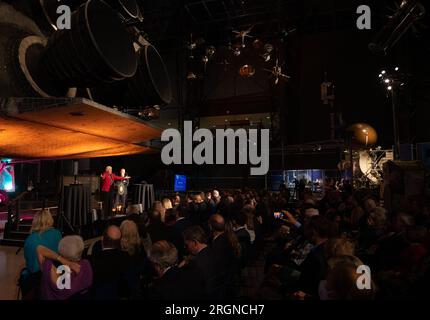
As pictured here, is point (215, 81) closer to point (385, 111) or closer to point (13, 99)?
point (385, 111)

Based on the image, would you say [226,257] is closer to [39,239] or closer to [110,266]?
[110,266]

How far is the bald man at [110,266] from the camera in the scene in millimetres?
2488

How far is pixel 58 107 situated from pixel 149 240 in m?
2.40

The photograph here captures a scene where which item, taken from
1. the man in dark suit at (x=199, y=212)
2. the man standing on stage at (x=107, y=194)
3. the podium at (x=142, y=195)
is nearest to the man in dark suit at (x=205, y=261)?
the man in dark suit at (x=199, y=212)

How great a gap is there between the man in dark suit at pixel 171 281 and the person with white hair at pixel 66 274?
56cm

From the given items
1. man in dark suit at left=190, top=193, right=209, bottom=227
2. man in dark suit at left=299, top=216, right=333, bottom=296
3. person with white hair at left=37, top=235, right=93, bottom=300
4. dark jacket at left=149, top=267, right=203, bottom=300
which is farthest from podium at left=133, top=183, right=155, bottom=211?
dark jacket at left=149, top=267, right=203, bottom=300

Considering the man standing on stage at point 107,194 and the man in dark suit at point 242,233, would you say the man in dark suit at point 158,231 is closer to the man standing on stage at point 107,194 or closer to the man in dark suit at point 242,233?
the man in dark suit at point 242,233

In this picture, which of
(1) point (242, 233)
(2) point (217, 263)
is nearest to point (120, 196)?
(1) point (242, 233)

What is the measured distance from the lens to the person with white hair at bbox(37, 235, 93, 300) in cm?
216

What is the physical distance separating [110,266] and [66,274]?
1.37 feet
